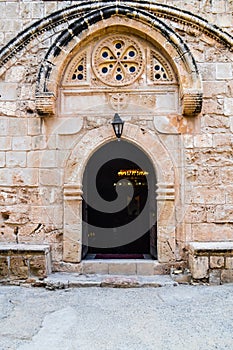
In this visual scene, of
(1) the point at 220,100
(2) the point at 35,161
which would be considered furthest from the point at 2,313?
(1) the point at 220,100

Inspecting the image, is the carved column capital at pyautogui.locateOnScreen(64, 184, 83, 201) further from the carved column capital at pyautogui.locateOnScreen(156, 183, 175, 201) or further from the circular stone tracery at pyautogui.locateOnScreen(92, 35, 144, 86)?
the circular stone tracery at pyautogui.locateOnScreen(92, 35, 144, 86)

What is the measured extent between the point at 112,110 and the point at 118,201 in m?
3.80

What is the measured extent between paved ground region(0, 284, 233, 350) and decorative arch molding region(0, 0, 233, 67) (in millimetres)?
3263

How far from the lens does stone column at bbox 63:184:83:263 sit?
175 inches

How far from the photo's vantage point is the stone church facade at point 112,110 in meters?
4.44

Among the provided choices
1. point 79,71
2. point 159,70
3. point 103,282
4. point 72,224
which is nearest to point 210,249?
point 103,282

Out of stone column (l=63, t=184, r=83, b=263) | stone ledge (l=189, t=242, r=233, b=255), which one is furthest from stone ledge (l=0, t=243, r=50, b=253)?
stone ledge (l=189, t=242, r=233, b=255)

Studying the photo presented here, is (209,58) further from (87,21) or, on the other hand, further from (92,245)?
(92,245)

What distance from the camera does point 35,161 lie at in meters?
4.57

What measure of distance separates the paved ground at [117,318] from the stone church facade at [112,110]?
74 cm

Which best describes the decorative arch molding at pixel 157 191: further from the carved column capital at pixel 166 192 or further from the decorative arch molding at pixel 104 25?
the decorative arch molding at pixel 104 25

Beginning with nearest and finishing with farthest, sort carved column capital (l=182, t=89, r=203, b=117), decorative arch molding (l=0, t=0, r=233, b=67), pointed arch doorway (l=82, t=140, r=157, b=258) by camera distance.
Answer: carved column capital (l=182, t=89, r=203, b=117)
decorative arch molding (l=0, t=0, r=233, b=67)
pointed arch doorway (l=82, t=140, r=157, b=258)

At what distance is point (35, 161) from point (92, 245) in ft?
7.30

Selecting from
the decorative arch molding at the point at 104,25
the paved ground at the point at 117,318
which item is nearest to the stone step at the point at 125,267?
the paved ground at the point at 117,318
